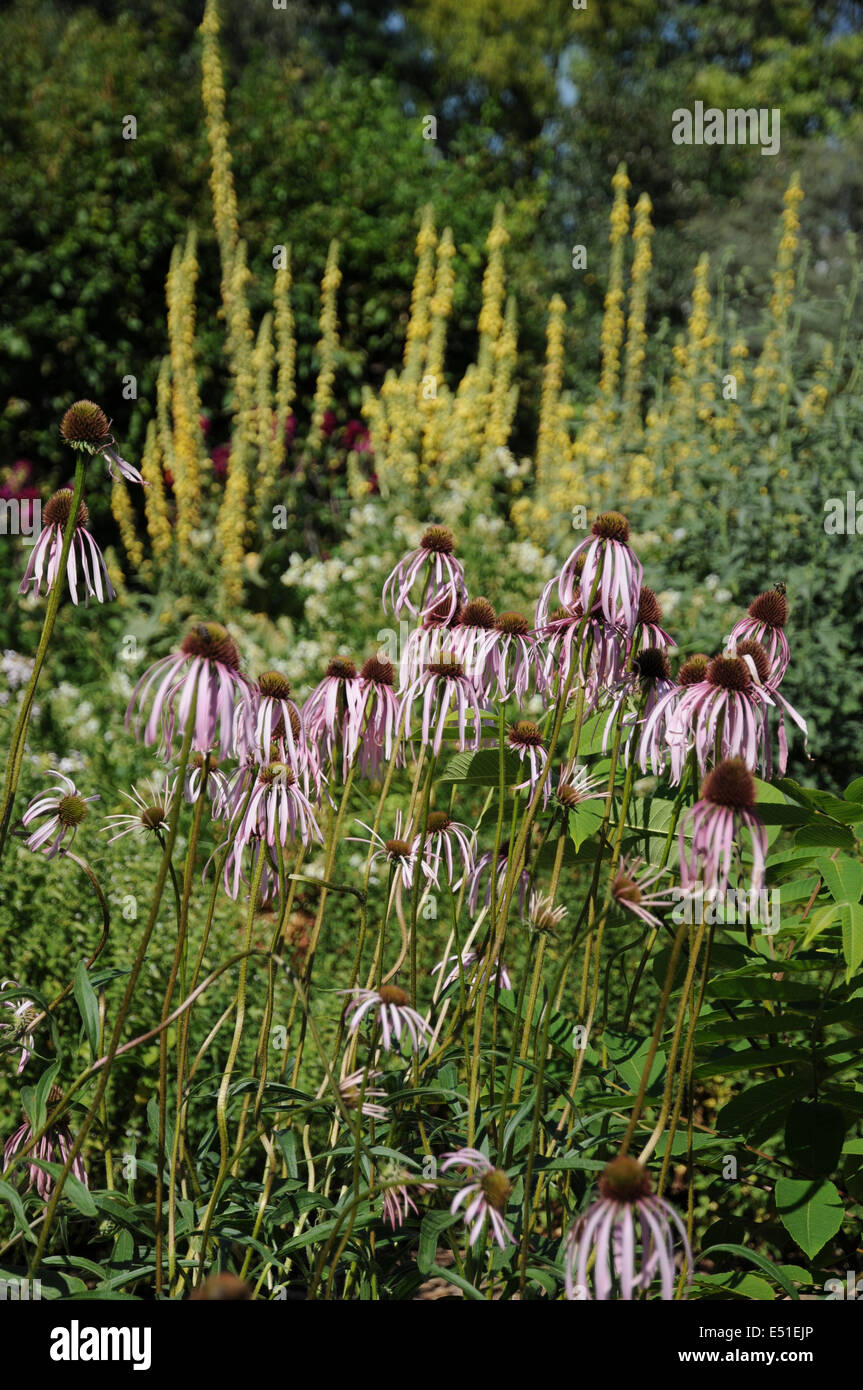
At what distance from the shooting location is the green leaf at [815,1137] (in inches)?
65.7

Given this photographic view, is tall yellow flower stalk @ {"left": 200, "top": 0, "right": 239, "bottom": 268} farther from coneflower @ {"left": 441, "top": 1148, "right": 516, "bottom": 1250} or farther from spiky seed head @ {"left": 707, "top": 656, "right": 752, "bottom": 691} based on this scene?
coneflower @ {"left": 441, "top": 1148, "right": 516, "bottom": 1250}

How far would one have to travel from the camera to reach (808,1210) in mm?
1682

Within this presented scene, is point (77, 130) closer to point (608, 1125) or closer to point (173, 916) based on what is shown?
point (173, 916)

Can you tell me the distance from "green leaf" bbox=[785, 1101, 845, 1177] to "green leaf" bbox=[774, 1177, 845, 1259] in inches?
1.0

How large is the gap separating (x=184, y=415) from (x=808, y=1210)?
6.08 meters

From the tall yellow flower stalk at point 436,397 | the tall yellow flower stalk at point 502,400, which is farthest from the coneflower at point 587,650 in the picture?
the tall yellow flower stalk at point 502,400

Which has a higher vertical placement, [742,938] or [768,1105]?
[742,938]

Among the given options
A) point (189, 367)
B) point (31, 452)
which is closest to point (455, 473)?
point (189, 367)

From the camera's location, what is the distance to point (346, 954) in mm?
3301

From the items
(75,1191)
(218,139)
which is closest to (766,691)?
(75,1191)

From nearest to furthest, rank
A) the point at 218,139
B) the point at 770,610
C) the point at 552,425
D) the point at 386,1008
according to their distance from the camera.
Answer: the point at 386,1008 → the point at 770,610 → the point at 218,139 → the point at 552,425

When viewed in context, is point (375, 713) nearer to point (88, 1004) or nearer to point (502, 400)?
point (88, 1004)
